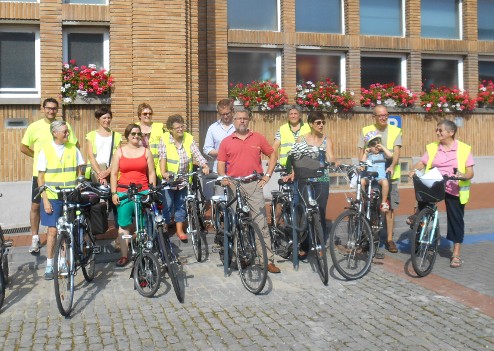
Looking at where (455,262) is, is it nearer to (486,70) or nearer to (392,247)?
(392,247)

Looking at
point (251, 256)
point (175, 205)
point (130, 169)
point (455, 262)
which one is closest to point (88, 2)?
point (175, 205)

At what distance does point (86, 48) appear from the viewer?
11648 mm

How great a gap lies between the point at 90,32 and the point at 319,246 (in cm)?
671

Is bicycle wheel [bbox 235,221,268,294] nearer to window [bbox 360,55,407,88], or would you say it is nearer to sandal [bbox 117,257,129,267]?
sandal [bbox 117,257,129,267]

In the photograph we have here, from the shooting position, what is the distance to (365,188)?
27.7 ft

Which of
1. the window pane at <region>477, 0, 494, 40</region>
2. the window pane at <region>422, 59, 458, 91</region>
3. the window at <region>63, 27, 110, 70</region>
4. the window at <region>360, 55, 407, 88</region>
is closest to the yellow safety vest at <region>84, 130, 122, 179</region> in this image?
the window at <region>63, 27, 110, 70</region>

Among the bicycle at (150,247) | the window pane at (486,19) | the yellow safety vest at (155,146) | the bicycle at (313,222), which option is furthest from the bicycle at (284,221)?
the window pane at (486,19)

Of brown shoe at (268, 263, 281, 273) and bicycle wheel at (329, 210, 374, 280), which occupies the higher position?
bicycle wheel at (329, 210, 374, 280)

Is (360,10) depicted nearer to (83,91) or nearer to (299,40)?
(299,40)

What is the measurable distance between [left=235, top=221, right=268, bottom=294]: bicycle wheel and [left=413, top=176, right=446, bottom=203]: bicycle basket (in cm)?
219

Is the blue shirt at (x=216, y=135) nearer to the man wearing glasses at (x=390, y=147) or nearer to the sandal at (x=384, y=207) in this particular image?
the man wearing glasses at (x=390, y=147)

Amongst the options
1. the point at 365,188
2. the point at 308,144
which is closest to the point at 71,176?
the point at 308,144

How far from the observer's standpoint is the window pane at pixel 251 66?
45.1 feet

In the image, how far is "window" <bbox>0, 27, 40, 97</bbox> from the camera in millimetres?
11289
